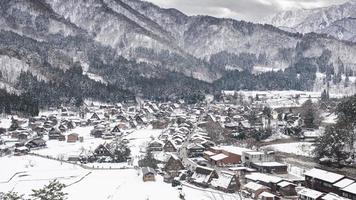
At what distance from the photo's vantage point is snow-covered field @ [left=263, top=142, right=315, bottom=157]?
52000 millimetres

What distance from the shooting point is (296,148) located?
54.8 m

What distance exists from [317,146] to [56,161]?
2865cm

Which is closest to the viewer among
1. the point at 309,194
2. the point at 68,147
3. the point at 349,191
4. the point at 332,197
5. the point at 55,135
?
the point at 332,197

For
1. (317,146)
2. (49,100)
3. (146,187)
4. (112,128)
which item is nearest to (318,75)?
(49,100)

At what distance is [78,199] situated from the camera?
3612cm

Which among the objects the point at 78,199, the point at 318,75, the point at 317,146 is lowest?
the point at 78,199

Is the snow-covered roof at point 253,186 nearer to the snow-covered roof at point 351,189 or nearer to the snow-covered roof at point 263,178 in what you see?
the snow-covered roof at point 263,178

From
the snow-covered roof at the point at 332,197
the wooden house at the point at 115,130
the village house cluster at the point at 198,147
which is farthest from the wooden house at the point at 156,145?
the snow-covered roof at the point at 332,197

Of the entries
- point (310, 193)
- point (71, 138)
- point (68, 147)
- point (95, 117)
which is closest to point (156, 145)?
point (68, 147)

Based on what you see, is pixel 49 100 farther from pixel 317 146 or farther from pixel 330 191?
pixel 330 191

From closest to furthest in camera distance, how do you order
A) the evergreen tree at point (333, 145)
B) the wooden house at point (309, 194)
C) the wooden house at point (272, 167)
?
1. the wooden house at point (309, 194)
2. the wooden house at point (272, 167)
3. the evergreen tree at point (333, 145)

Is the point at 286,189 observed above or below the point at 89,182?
above

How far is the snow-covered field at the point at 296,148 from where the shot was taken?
52.0m

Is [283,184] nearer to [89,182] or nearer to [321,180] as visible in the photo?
[321,180]
